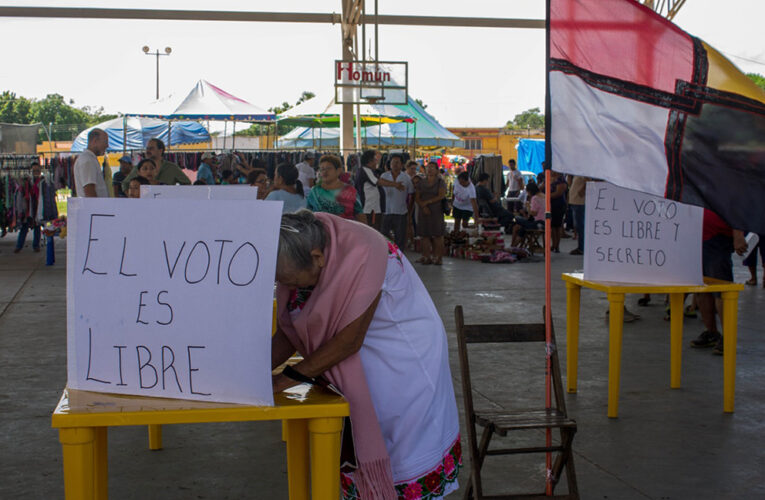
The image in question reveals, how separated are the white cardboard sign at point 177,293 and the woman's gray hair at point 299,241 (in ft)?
0.23

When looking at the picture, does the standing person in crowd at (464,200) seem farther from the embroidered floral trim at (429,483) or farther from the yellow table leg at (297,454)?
the embroidered floral trim at (429,483)

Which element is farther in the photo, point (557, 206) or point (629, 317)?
point (557, 206)

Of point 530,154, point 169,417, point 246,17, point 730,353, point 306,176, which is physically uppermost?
point 246,17

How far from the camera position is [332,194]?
25.9ft

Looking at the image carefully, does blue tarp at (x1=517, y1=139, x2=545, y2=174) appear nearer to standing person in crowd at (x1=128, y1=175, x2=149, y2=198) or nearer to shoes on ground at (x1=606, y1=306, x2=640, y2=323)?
shoes on ground at (x1=606, y1=306, x2=640, y2=323)

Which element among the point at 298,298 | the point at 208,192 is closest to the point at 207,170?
the point at 208,192

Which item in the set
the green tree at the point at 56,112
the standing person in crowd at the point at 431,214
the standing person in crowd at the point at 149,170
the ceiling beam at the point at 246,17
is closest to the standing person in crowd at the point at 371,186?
the standing person in crowd at the point at 431,214

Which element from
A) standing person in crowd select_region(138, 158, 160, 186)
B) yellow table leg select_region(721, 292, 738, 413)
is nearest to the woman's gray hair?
yellow table leg select_region(721, 292, 738, 413)

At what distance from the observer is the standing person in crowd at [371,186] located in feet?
39.1

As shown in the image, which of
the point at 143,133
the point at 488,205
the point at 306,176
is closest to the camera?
the point at 306,176

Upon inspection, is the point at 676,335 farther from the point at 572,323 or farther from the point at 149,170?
the point at 149,170

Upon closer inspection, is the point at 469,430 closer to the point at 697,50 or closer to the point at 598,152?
the point at 598,152

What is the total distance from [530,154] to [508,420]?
91.1 feet

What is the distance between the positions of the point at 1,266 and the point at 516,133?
56.0 meters
